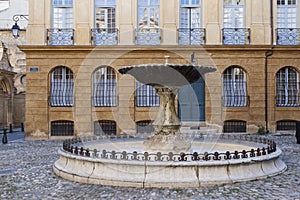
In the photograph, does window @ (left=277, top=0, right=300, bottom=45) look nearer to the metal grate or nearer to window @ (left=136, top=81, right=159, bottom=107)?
the metal grate

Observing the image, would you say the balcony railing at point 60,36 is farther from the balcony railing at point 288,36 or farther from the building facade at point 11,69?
the balcony railing at point 288,36

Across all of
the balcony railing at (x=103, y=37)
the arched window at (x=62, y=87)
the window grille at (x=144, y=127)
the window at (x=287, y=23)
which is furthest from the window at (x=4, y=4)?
the window at (x=287, y=23)

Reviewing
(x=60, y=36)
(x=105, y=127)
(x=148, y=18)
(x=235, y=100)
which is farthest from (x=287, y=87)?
(x=60, y=36)

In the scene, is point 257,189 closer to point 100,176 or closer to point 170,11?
point 100,176

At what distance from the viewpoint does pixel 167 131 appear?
30.2ft

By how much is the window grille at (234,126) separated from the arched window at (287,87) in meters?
2.17

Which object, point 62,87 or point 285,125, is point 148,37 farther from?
point 285,125

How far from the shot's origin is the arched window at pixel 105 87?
720 inches

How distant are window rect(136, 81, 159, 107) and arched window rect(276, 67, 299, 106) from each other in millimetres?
6255

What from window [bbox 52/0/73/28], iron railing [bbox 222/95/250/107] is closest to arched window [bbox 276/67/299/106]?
iron railing [bbox 222/95/250/107]

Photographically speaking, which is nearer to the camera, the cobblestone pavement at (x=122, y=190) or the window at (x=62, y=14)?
the cobblestone pavement at (x=122, y=190)

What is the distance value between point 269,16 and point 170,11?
199 inches

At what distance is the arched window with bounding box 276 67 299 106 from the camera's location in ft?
61.3

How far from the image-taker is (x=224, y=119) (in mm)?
18250
